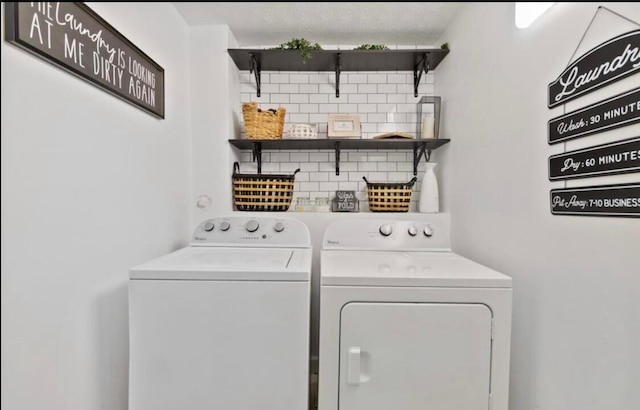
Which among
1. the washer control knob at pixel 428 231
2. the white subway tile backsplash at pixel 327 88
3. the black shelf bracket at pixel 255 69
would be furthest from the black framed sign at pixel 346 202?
the black shelf bracket at pixel 255 69

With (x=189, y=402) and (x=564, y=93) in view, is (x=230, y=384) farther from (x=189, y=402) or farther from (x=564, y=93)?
(x=564, y=93)

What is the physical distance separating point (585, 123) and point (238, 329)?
133 cm

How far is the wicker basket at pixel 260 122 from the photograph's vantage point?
2.00m

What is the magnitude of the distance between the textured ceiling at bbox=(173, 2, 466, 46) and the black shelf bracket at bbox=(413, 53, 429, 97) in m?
0.16

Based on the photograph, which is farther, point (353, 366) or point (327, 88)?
point (327, 88)

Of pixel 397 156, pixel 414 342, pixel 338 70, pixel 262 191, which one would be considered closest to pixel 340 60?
pixel 338 70

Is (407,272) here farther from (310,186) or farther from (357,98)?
(357,98)

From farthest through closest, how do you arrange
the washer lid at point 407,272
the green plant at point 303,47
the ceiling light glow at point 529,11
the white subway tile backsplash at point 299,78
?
the white subway tile backsplash at point 299,78 < the green plant at point 303,47 < the washer lid at point 407,272 < the ceiling light glow at point 529,11

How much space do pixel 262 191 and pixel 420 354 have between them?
126 cm

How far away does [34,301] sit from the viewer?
3.14 ft

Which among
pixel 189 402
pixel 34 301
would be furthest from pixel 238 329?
pixel 34 301

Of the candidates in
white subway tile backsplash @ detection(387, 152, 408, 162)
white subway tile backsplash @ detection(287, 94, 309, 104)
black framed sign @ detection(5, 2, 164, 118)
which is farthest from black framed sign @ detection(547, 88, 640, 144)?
black framed sign @ detection(5, 2, 164, 118)

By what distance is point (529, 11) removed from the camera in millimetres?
1135

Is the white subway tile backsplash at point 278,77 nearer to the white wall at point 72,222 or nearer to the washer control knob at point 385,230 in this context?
the white wall at point 72,222
